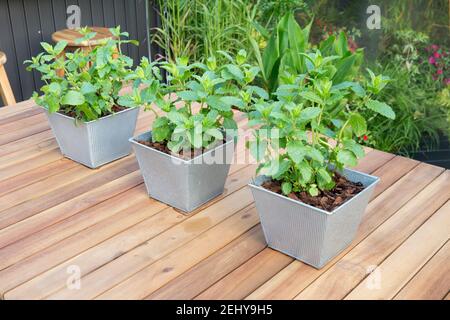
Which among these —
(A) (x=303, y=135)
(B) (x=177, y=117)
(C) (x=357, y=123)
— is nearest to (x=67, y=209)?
(B) (x=177, y=117)

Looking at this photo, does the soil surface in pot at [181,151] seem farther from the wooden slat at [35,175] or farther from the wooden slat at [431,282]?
the wooden slat at [431,282]

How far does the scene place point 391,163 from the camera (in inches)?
87.7

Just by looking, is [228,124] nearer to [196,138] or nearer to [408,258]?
[196,138]

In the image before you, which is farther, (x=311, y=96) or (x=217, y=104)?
(x=217, y=104)

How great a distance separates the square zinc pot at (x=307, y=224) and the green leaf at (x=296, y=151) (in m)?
0.12

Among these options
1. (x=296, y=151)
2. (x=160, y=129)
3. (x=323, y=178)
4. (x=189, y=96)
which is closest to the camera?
(x=296, y=151)

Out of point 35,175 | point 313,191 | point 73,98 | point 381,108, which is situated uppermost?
A: point 381,108

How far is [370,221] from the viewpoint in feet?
5.85

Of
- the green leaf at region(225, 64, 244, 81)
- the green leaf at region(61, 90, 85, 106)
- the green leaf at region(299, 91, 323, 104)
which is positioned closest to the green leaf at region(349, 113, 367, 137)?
the green leaf at region(299, 91, 323, 104)

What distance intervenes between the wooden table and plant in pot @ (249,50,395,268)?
82mm

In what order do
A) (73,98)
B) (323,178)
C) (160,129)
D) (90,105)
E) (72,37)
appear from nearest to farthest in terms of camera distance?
1. (323,178)
2. (160,129)
3. (73,98)
4. (90,105)
5. (72,37)

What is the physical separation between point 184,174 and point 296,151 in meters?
0.42
